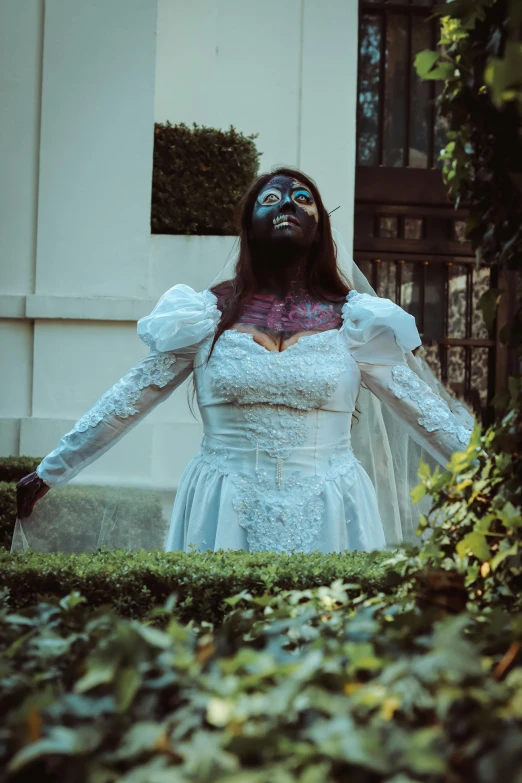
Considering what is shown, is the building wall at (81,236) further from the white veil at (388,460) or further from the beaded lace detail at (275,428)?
the beaded lace detail at (275,428)

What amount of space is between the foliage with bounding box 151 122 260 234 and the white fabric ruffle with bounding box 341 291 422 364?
3201 mm

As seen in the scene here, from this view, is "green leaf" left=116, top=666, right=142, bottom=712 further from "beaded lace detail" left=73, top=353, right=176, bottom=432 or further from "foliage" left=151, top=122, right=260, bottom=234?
"foliage" left=151, top=122, right=260, bottom=234

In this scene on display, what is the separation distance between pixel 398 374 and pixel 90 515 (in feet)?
6.30

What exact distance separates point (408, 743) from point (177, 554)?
2.00m

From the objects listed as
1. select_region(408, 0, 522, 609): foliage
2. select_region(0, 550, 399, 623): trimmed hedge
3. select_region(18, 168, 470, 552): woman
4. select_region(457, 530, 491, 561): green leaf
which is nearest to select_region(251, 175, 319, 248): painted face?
select_region(18, 168, 470, 552): woman

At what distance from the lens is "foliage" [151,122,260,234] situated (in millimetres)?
7164

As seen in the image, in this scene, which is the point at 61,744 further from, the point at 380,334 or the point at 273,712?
the point at 380,334

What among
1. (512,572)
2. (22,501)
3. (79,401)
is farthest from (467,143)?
(79,401)

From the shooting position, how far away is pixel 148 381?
13.2ft

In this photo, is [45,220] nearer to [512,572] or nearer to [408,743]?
[512,572]

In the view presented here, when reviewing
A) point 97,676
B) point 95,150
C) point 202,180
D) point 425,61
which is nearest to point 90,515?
point 202,180

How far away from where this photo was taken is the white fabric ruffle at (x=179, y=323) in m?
4.01

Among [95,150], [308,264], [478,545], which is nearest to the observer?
[478,545]

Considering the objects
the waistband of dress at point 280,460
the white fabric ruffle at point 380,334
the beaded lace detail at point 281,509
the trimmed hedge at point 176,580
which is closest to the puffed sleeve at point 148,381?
the waistband of dress at point 280,460
